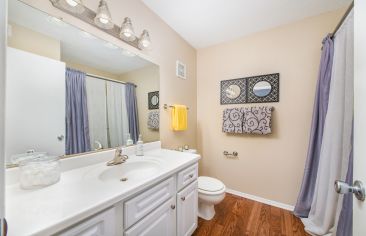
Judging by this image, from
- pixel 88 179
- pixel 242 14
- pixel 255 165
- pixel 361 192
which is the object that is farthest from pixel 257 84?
pixel 88 179

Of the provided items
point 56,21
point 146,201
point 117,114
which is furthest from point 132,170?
point 56,21

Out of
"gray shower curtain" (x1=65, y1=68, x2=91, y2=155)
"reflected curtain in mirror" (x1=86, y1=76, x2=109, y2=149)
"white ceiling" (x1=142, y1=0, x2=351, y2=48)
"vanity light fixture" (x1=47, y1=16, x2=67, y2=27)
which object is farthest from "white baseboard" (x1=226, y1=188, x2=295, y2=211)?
"vanity light fixture" (x1=47, y1=16, x2=67, y2=27)

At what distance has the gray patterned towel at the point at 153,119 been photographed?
5.29 feet

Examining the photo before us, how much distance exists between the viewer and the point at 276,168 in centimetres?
187

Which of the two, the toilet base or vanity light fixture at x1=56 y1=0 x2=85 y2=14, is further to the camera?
the toilet base

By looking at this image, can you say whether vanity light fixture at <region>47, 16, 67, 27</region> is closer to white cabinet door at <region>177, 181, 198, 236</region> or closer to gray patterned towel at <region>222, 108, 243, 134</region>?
white cabinet door at <region>177, 181, 198, 236</region>

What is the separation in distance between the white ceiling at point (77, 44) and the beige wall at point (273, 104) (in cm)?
131

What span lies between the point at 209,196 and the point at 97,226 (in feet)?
3.90

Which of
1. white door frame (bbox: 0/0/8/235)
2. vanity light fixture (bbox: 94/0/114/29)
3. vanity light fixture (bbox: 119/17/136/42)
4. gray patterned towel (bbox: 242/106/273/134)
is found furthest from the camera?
gray patterned towel (bbox: 242/106/273/134)

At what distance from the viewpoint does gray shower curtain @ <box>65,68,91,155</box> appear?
102 cm

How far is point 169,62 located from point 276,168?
1923 millimetres

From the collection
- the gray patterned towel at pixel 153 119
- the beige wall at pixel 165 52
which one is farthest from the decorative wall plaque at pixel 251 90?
the gray patterned towel at pixel 153 119

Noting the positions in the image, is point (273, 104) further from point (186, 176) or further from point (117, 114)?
point (117, 114)

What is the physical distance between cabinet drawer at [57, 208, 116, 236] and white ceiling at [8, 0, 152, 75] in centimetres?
100
